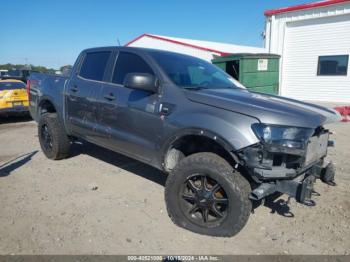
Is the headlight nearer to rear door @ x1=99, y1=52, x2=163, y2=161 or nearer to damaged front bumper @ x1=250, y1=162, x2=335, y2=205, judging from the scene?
damaged front bumper @ x1=250, y1=162, x2=335, y2=205

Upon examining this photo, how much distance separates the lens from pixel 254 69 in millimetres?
13211

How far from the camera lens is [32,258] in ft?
9.68

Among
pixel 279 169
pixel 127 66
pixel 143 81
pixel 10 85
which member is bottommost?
pixel 279 169

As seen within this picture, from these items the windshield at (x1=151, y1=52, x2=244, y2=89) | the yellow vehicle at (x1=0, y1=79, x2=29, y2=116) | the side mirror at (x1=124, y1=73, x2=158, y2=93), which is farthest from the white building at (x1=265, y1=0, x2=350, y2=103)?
the side mirror at (x1=124, y1=73, x2=158, y2=93)

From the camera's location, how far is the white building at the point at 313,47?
16000 mm

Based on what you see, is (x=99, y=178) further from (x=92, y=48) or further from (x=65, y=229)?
(x=92, y=48)

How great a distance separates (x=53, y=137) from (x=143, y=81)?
263 centimetres

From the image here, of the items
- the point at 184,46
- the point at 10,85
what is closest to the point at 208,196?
the point at 10,85

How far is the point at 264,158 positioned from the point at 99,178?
2.91 m

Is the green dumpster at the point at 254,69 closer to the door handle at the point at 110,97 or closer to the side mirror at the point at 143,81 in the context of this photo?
the door handle at the point at 110,97

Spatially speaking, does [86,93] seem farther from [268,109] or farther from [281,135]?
[281,135]

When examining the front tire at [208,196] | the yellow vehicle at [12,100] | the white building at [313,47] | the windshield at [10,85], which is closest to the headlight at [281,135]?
the front tire at [208,196]

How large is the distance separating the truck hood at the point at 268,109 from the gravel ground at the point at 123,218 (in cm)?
120

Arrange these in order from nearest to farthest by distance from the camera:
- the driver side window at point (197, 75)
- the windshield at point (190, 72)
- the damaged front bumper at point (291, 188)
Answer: the damaged front bumper at point (291, 188) → the windshield at point (190, 72) → the driver side window at point (197, 75)
